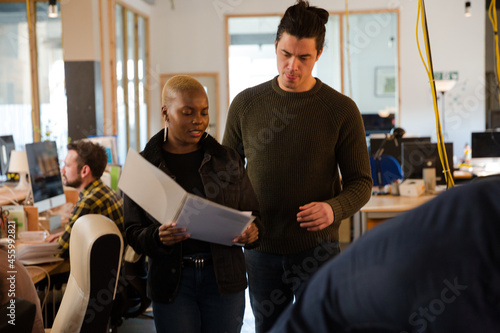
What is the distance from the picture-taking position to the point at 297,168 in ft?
6.52

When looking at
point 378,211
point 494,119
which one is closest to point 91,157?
point 378,211

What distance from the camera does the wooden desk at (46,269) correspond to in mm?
2633

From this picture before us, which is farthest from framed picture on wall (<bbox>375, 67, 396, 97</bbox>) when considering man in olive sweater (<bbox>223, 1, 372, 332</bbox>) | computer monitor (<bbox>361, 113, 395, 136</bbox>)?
man in olive sweater (<bbox>223, 1, 372, 332</bbox>)

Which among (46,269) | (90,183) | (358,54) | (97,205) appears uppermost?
(358,54)

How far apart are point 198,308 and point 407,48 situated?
9.18 metres

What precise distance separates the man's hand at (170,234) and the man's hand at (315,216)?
16.1 inches

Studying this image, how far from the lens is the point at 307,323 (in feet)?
1.53

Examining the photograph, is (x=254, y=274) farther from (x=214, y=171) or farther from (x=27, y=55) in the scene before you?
(x=27, y=55)

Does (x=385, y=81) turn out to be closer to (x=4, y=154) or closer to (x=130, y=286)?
(x=4, y=154)

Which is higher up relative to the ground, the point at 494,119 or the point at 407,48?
the point at 407,48

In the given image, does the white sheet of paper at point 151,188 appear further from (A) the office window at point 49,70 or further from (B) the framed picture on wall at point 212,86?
(B) the framed picture on wall at point 212,86

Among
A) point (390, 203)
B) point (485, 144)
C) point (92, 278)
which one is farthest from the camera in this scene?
point (485, 144)

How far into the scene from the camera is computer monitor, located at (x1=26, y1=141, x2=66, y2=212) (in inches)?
136

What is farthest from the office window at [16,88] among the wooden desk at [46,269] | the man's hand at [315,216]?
the man's hand at [315,216]
